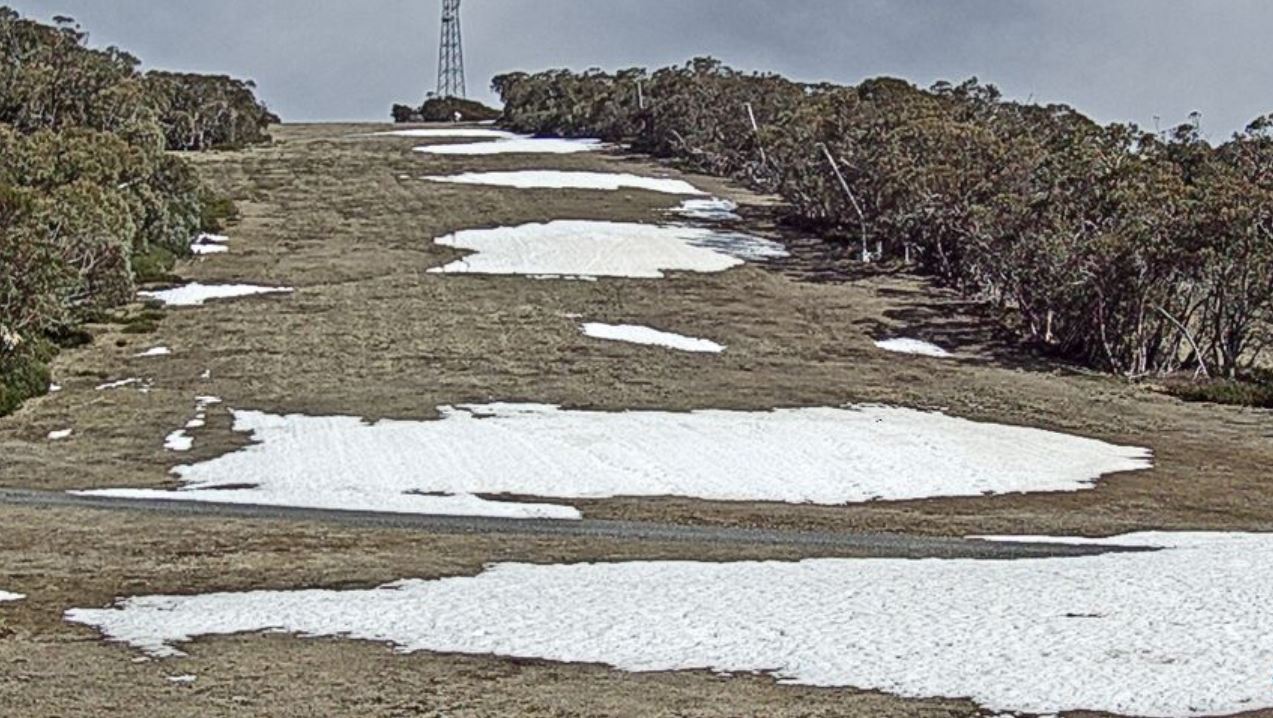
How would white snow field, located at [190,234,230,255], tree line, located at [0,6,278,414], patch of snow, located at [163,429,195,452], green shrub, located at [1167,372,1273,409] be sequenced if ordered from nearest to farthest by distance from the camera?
patch of snow, located at [163,429,195,452] < tree line, located at [0,6,278,414] < green shrub, located at [1167,372,1273,409] < white snow field, located at [190,234,230,255]

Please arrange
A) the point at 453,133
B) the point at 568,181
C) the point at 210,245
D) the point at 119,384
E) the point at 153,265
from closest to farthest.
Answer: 1. the point at 119,384
2. the point at 153,265
3. the point at 210,245
4. the point at 568,181
5. the point at 453,133

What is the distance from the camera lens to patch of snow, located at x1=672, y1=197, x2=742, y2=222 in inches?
3585

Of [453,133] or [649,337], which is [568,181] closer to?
[453,133]

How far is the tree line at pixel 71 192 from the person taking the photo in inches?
1800

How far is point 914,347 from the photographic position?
199 feet

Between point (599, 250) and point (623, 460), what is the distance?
4246 centimetres

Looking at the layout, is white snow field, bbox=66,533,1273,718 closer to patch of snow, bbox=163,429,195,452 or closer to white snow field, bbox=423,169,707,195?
patch of snow, bbox=163,429,195,452

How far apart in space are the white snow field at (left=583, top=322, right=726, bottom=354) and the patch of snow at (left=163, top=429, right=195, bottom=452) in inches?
847

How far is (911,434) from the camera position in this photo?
140 feet

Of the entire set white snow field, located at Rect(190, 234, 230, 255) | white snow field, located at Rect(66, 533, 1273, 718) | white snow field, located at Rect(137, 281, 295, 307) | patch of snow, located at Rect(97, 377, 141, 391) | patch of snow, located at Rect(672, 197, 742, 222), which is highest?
patch of snow, located at Rect(672, 197, 742, 222)

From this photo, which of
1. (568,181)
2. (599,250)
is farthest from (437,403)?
(568,181)

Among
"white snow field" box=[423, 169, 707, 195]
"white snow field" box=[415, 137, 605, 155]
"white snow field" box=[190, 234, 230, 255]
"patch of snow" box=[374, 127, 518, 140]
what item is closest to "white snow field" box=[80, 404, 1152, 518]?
"white snow field" box=[190, 234, 230, 255]

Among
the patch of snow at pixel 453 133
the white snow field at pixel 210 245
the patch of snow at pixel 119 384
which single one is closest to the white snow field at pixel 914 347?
the patch of snow at pixel 119 384

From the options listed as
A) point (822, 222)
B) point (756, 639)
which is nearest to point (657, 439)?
point (756, 639)
